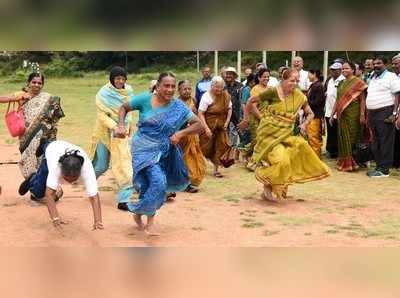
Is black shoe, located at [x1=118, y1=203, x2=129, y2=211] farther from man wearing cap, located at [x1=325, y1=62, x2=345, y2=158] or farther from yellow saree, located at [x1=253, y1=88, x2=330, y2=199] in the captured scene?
man wearing cap, located at [x1=325, y1=62, x2=345, y2=158]

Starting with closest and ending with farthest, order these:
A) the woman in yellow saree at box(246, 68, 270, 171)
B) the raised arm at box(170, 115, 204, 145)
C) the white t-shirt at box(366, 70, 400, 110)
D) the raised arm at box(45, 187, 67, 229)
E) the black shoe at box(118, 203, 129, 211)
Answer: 1. the raised arm at box(45, 187, 67, 229)
2. the raised arm at box(170, 115, 204, 145)
3. the black shoe at box(118, 203, 129, 211)
4. the woman in yellow saree at box(246, 68, 270, 171)
5. the white t-shirt at box(366, 70, 400, 110)

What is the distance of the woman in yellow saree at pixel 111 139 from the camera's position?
20.1 feet

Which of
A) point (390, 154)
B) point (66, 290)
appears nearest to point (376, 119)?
point (390, 154)

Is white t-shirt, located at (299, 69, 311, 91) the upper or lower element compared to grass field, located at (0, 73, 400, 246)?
upper

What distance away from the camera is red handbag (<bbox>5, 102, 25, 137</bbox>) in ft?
19.9

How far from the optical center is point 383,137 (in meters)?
8.00

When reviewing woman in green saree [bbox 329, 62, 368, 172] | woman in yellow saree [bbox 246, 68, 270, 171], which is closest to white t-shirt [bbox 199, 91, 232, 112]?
woman in yellow saree [bbox 246, 68, 270, 171]

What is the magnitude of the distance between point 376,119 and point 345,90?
68 cm

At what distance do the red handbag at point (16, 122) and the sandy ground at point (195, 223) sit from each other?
29.4 inches

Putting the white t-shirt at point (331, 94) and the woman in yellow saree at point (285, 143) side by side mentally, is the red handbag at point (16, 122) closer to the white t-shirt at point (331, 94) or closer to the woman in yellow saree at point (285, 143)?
the woman in yellow saree at point (285, 143)

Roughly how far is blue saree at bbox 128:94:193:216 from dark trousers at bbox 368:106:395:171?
3.76 m

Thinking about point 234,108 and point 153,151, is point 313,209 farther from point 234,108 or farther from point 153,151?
point 234,108

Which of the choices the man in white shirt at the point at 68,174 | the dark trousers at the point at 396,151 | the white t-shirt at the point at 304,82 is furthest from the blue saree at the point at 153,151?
the white t-shirt at the point at 304,82
